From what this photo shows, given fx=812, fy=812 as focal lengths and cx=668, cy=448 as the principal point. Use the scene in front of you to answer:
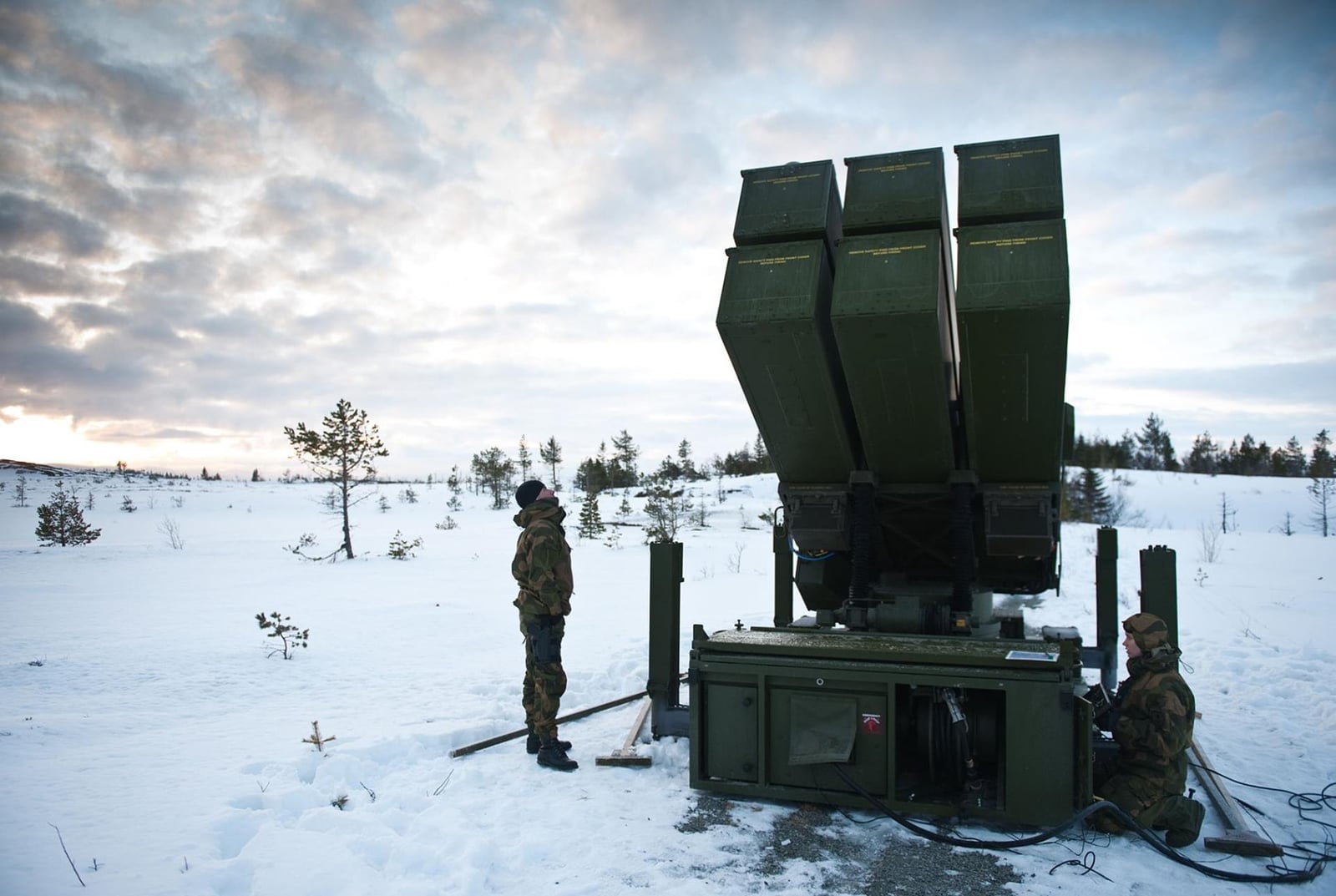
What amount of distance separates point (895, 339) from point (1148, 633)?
221 centimetres

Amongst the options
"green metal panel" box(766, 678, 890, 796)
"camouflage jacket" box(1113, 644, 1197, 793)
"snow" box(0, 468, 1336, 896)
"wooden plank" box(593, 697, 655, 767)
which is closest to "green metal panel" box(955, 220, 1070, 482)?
"camouflage jacket" box(1113, 644, 1197, 793)

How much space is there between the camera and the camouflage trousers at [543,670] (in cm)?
553

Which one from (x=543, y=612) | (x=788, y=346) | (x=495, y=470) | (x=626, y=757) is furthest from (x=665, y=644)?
(x=495, y=470)

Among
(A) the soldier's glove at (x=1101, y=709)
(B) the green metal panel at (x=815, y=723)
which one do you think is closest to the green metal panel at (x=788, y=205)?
(B) the green metal panel at (x=815, y=723)

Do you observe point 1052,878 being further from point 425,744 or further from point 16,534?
point 16,534

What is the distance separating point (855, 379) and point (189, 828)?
4.51 meters

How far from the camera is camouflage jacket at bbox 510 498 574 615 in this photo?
5.62m

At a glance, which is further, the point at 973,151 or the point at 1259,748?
the point at 1259,748

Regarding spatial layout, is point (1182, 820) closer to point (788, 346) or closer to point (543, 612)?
point (788, 346)

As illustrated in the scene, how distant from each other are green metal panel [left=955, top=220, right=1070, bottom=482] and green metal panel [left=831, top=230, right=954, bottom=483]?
0.18m

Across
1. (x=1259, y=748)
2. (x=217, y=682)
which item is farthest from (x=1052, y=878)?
(x=217, y=682)

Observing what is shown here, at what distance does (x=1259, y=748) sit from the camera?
598 cm

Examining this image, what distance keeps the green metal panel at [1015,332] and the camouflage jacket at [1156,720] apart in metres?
1.55

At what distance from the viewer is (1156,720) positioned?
4.40m
